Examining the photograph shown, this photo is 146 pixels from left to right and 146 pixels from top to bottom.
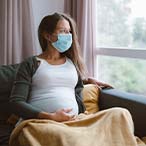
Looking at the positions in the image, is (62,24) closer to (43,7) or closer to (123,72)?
(123,72)

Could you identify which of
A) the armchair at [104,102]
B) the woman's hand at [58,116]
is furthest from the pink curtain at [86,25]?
the woman's hand at [58,116]

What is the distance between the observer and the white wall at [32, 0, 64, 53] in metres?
2.77

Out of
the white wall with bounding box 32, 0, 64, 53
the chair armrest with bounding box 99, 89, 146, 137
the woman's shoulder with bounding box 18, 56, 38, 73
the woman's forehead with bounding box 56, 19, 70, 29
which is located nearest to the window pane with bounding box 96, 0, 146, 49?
the white wall with bounding box 32, 0, 64, 53

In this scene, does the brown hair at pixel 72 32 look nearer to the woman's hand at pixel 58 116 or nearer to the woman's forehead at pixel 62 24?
the woman's forehead at pixel 62 24

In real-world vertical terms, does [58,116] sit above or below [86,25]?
below

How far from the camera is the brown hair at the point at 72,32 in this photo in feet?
5.74

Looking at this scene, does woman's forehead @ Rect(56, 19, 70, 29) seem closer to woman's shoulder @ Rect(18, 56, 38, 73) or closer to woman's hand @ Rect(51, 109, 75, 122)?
woman's shoulder @ Rect(18, 56, 38, 73)

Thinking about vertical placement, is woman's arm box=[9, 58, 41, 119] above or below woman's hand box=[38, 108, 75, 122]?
above

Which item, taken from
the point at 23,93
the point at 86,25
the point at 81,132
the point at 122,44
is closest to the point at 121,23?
the point at 122,44

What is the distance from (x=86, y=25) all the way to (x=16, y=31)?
638mm

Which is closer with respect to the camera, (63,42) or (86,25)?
(63,42)

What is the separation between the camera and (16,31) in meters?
2.50

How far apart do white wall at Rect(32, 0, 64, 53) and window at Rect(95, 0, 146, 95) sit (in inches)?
17.2

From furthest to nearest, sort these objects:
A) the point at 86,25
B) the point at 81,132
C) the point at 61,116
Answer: the point at 86,25 < the point at 61,116 < the point at 81,132
